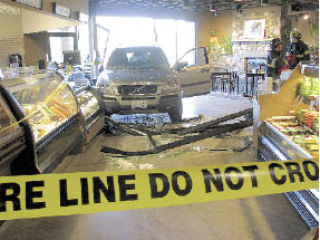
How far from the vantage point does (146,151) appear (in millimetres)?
5836

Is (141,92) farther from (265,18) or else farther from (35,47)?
(265,18)

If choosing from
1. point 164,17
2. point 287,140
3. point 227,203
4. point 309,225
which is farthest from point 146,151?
point 164,17

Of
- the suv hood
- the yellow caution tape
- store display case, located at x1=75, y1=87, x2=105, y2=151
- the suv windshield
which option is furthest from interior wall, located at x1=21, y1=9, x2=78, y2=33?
the yellow caution tape

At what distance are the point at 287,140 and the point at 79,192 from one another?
2.76m

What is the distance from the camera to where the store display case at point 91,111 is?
626 centimetres

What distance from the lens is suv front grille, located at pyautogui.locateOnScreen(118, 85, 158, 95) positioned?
7660 millimetres

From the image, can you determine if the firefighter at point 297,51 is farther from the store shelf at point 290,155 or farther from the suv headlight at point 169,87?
the store shelf at point 290,155

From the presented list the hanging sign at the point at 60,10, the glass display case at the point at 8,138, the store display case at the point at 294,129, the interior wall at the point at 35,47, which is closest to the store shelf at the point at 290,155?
the store display case at the point at 294,129

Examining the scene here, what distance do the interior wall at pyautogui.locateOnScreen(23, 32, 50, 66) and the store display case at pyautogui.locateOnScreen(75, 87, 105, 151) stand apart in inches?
93.2

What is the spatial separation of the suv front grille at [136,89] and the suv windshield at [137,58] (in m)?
1.10

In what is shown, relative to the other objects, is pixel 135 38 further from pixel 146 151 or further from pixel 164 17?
pixel 146 151

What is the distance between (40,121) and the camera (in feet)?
15.1

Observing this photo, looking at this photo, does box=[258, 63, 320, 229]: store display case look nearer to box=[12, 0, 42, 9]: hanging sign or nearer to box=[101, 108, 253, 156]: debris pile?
box=[101, 108, 253, 156]: debris pile

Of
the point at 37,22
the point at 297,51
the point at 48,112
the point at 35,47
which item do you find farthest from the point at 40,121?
the point at 297,51
